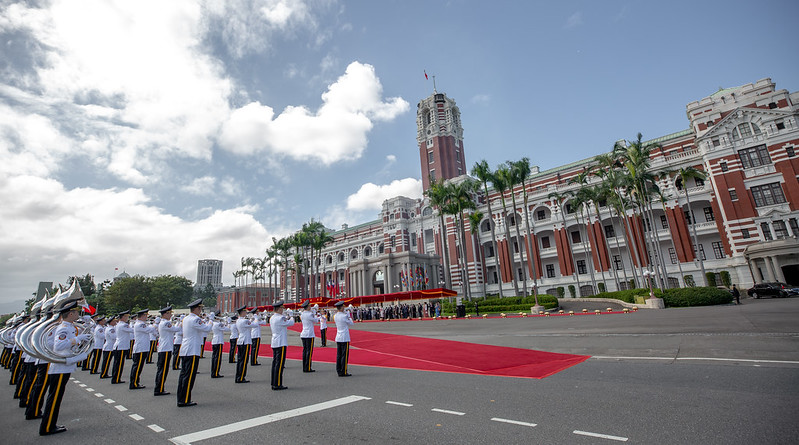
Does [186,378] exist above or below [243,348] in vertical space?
below

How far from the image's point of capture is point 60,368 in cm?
612

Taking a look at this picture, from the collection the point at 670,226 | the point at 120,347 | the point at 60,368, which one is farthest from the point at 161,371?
the point at 670,226

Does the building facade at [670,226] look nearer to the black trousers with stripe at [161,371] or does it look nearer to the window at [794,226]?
the window at [794,226]

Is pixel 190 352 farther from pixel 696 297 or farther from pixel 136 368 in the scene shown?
pixel 696 297

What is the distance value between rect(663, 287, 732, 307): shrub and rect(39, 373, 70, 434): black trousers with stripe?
32.2 metres

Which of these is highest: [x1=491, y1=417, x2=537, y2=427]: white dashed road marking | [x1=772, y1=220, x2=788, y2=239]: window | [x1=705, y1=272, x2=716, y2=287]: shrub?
[x1=772, y1=220, x2=788, y2=239]: window

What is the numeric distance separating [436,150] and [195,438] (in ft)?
212

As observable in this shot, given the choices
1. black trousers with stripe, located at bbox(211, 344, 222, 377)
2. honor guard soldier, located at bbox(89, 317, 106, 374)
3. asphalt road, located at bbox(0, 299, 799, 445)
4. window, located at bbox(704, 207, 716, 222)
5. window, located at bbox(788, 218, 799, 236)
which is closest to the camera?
asphalt road, located at bbox(0, 299, 799, 445)

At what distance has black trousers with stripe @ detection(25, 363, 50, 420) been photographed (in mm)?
6305

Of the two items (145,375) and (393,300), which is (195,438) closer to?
(145,375)

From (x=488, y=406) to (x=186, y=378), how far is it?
5.73 meters

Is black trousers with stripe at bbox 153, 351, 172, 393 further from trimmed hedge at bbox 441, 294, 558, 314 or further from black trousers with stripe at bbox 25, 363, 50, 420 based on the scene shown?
trimmed hedge at bbox 441, 294, 558, 314

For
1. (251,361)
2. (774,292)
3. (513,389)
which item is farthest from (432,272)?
(513,389)

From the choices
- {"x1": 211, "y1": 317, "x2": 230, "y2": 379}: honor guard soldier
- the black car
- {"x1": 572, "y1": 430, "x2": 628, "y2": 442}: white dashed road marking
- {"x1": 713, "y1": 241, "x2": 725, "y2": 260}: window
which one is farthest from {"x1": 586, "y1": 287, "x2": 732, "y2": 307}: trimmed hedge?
{"x1": 211, "y1": 317, "x2": 230, "y2": 379}: honor guard soldier
